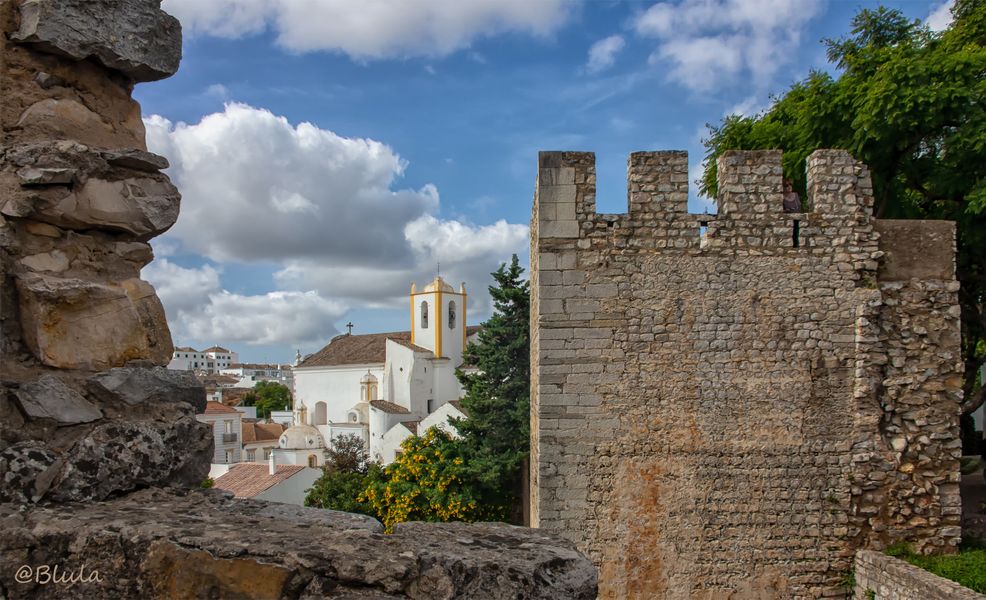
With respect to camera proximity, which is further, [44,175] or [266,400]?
[266,400]

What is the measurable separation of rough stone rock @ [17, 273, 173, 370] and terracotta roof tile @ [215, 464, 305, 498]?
76.3ft

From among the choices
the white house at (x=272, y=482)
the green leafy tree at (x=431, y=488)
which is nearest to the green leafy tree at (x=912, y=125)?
the green leafy tree at (x=431, y=488)

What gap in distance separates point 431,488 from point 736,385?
9511 millimetres

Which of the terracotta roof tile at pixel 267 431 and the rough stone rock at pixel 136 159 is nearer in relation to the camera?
the rough stone rock at pixel 136 159

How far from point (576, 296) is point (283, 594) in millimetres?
5865

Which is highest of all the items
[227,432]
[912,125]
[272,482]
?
[912,125]

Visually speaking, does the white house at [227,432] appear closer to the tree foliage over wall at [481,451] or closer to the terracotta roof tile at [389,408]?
the terracotta roof tile at [389,408]

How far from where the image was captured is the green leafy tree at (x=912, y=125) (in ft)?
29.4

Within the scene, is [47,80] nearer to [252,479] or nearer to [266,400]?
[252,479]

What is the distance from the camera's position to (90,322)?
231 cm

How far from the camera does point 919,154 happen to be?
10188 millimetres

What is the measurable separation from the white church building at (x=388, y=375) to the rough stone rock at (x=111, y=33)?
35.5 meters

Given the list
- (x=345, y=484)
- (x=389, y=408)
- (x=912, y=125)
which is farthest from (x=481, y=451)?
(x=389, y=408)

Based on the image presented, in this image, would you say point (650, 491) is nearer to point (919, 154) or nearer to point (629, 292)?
point (629, 292)
